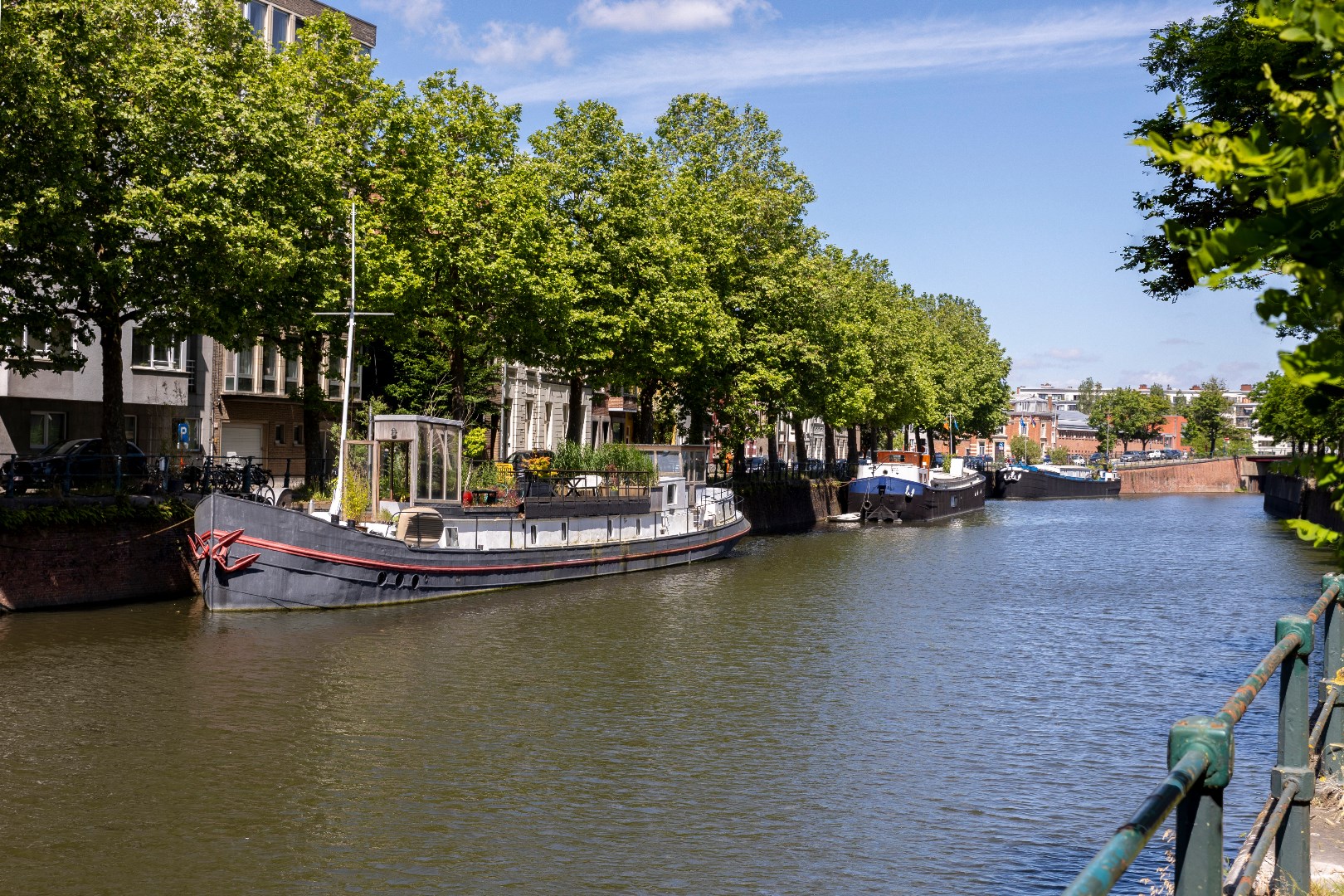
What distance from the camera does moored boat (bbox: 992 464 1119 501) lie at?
12056cm

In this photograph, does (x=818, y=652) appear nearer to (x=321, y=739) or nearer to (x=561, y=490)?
(x=321, y=739)

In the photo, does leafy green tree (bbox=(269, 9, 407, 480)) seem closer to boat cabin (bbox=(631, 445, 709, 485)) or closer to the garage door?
boat cabin (bbox=(631, 445, 709, 485))

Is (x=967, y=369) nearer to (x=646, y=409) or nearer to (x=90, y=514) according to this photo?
(x=646, y=409)

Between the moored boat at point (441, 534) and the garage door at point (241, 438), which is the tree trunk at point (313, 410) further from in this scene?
the moored boat at point (441, 534)

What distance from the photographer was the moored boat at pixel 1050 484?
120562 mm

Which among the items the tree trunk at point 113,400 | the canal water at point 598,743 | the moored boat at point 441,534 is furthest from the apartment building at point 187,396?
the canal water at point 598,743

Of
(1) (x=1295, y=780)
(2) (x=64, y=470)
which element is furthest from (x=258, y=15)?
(1) (x=1295, y=780)

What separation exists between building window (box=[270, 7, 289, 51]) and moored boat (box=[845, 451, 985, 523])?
39570 millimetres

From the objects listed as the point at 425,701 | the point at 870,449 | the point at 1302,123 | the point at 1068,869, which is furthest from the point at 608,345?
the point at 870,449

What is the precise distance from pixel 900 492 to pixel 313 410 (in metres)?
40.1

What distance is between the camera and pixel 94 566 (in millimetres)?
29594

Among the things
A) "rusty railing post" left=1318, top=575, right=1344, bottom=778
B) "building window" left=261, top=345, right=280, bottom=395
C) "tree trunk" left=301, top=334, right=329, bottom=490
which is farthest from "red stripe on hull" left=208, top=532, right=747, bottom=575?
"rusty railing post" left=1318, top=575, right=1344, bottom=778

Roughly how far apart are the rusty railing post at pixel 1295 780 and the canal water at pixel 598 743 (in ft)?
23.2

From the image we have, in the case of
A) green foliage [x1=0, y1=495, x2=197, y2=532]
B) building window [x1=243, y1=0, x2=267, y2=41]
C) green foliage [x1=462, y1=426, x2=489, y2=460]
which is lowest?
green foliage [x1=0, y1=495, x2=197, y2=532]
